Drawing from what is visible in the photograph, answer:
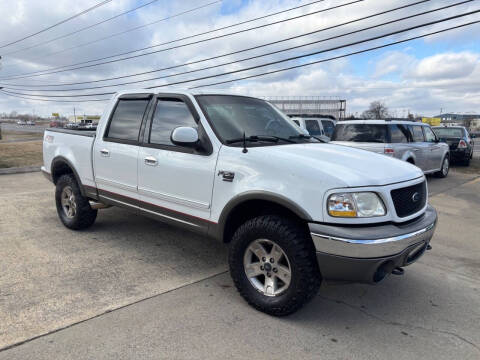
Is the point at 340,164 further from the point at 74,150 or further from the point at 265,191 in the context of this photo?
the point at 74,150

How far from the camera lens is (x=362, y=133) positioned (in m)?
9.41

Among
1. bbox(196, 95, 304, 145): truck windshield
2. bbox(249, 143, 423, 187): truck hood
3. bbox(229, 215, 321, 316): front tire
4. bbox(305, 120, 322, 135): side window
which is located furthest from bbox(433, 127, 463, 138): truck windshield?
bbox(229, 215, 321, 316): front tire

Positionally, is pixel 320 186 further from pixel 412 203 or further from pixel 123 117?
pixel 123 117

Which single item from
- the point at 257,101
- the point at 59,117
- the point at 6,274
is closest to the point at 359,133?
the point at 257,101

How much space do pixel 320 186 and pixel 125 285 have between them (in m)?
2.19

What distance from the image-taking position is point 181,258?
452 cm

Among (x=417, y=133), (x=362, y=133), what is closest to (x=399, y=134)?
(x=362, y=133)

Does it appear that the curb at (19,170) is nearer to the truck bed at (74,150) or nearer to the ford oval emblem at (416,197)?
the truck bed at (74,150)

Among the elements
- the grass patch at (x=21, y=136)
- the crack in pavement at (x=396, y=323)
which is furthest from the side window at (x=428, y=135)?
the grass patch at (x=21, y=136)

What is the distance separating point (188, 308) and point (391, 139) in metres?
7.52

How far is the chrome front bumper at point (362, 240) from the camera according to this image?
2.71 meters

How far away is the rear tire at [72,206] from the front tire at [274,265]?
2798mm

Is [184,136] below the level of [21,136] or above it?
above

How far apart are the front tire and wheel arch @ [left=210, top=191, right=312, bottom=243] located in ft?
0.38
